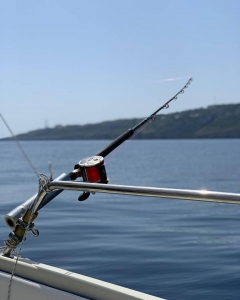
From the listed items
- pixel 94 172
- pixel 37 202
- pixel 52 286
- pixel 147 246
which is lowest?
pixel 147 246

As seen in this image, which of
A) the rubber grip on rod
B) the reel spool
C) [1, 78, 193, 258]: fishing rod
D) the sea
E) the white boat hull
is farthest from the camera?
the sea

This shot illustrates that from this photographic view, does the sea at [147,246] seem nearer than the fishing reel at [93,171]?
No

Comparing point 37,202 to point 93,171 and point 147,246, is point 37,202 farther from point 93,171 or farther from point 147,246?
point 147,246

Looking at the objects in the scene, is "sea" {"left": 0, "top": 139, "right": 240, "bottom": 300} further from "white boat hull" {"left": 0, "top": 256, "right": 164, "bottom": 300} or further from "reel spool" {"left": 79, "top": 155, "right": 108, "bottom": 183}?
"white boat hull" {"left": 0, "top": 256, "right": 164, "bottom": 300}

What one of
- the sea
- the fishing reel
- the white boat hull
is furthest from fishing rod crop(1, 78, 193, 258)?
the sea

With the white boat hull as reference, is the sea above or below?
below

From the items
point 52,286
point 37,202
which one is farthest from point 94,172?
point 52,286

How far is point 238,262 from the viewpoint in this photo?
19.3 feet

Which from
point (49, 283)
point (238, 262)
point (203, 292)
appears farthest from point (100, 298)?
point (238, 262)

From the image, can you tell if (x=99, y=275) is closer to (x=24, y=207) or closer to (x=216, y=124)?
(x=24, y=207)

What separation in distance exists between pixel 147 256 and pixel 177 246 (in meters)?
0.89

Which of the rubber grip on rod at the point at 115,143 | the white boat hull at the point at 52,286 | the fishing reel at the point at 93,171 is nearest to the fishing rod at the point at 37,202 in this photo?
the fishing reel at the point at 93,171

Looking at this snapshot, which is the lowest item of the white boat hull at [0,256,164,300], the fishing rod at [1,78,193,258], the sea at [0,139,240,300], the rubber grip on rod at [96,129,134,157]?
the sea at [0,139,240,300]

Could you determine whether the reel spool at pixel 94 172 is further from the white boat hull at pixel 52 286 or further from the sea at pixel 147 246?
the sea at pixel 147 246
